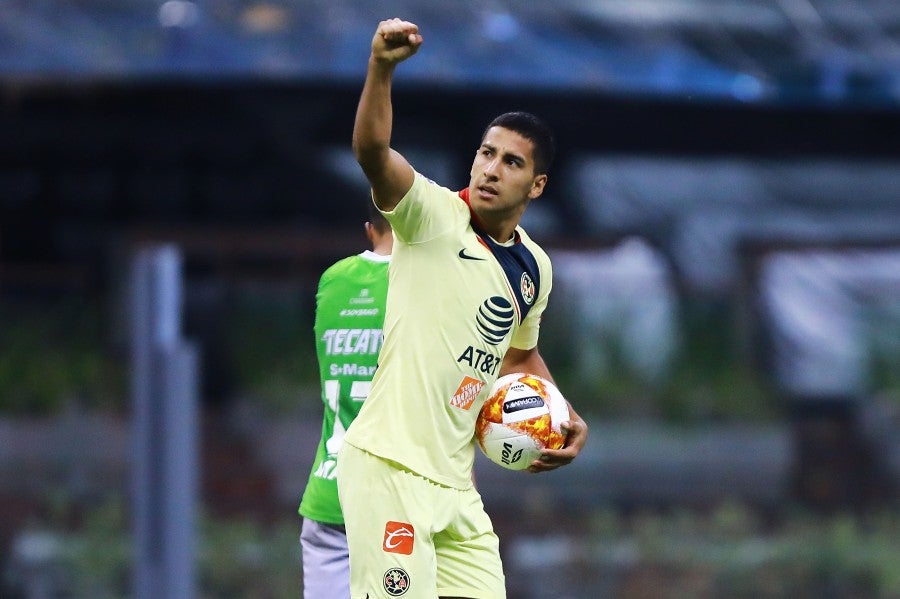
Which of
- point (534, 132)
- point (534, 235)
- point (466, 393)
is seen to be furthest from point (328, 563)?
point (534, 235)

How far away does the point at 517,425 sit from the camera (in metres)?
5.01

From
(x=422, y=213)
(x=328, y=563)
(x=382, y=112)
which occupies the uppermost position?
(x=382, y=112)

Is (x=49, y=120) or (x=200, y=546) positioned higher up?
(x=49, y=120)

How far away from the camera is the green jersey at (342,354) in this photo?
18.1ft

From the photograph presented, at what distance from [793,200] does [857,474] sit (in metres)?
3.98

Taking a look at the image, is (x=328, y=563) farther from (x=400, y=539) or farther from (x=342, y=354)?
(x=400, y=539)

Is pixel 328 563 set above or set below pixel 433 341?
below

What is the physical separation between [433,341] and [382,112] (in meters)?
0.81

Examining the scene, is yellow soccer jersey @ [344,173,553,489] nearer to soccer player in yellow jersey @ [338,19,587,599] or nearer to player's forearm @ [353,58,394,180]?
soccer player in yellow jersey @ [338,19,587,599]

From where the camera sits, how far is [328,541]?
5.63 meters

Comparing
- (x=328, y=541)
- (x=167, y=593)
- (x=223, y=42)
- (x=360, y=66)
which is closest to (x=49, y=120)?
(x=223, y=42)

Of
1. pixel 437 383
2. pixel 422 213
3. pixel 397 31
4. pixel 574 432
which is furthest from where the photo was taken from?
pixel 574 432

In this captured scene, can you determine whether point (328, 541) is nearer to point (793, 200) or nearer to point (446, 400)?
point (446, 400)

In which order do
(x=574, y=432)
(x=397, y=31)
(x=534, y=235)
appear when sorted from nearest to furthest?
(x=397, y=31)
(x=574, y=432)
(x=534, y=235)
